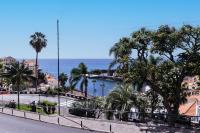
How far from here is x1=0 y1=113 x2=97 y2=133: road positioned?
3358 centimetres

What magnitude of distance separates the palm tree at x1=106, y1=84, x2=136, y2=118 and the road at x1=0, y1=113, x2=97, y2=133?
338 inches

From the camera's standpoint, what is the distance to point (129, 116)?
1564 inches

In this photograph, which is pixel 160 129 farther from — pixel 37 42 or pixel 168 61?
pixel 37 42

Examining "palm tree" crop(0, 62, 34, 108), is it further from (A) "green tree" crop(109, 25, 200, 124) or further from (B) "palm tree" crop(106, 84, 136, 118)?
(A) "green tree" crop(109, 25, 200, 124)

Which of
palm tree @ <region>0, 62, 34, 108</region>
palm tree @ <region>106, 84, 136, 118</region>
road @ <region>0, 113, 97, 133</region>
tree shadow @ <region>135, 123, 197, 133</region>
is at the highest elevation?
palm tree @ <region>0, 62, 34, 108</region>

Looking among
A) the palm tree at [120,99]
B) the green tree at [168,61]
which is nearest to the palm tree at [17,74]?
the palm tree at [120,99]

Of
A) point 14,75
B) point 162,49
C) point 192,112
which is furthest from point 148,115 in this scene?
point 14,75

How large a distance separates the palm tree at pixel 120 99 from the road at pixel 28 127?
860 centimetres

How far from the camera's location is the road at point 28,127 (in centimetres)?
3358

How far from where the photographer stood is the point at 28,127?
1415 inches

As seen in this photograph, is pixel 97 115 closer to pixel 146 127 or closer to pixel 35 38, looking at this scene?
pixel 146 127

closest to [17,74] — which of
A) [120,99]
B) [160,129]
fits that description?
[120,99]

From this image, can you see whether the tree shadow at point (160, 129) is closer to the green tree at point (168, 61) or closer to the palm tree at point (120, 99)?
the green tree at point (168, 61)

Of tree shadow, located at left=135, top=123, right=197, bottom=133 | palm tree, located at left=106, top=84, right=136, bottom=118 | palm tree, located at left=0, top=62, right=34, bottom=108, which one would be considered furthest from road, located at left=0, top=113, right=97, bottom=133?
palm tree, located at left=0, top=62, right=34, bottom=108
